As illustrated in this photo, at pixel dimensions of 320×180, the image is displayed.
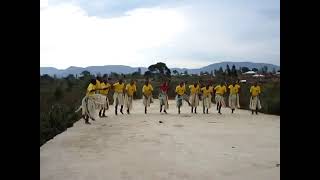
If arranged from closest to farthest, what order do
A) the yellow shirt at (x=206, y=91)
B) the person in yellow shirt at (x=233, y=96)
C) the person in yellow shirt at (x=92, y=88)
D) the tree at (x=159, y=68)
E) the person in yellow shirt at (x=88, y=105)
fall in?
the person in yellow shirt at (x=88, y=105) → the person in yellow shirt at (x=92, y=88) → the yellow shirt at (x=206, y=91) → the person in yellow shirt at (x=233, y=96) → the tree at (x=159, y=68)

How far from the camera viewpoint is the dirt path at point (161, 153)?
26.1 feet

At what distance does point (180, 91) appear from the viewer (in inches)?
889

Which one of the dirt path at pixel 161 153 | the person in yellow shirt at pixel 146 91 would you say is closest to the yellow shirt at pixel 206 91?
the person in yellow shirt at pixel 146 91

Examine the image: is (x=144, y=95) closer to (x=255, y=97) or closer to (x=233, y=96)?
(x=233, y=96)

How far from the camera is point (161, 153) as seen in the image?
10.1m

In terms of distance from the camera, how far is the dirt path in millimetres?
7961

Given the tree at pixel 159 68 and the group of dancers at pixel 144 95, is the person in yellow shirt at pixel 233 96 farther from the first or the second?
the tree at pixel 159 68

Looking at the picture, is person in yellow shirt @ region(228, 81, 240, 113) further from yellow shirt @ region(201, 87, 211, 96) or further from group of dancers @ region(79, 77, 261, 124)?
yellow shirt @ region(201, 87, 211, 96)

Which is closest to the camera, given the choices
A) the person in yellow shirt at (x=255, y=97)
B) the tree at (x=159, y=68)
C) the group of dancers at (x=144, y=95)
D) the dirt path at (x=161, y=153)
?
the dirt path at (x=161, y=153)

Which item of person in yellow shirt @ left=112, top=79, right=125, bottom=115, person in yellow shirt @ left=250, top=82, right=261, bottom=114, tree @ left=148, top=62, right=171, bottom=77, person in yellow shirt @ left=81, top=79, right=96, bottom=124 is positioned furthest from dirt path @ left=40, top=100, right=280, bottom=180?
tree @ left=148, top=62, right=171, bottom=77
